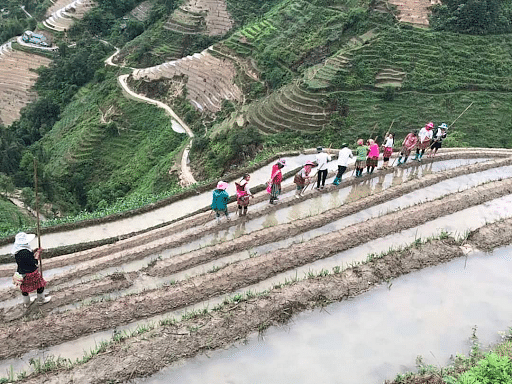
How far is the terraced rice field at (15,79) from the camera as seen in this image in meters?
38.1

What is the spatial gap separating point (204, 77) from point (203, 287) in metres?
24.1

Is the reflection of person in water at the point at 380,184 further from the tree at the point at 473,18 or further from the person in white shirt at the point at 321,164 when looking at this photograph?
the tree at the point at 473,18

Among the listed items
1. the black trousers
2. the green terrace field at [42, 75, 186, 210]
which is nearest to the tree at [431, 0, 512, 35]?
the green terrace field at [42, 75, 186, 210]

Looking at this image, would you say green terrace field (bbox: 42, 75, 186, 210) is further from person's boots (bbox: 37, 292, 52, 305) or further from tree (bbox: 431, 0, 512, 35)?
tree (bbox: 431, 0, 512, 35)

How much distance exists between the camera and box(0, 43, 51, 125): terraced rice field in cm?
3812

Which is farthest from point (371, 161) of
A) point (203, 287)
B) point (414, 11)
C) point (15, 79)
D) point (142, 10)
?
point (142, 10)

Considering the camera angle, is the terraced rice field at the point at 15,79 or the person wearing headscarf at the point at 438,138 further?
the terraced rice field at the point at 15,79

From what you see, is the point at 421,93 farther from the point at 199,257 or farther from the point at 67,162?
the point at 67,162

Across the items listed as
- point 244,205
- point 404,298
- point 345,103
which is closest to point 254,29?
point 345,103

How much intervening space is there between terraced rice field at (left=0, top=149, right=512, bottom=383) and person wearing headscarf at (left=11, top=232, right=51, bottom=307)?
0.40 metres

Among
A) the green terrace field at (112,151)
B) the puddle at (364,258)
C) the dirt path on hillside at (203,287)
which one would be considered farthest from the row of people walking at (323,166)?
the green terrace field at (112,151)

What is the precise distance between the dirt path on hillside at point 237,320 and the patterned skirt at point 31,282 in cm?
169

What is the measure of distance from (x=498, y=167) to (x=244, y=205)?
8.62 m

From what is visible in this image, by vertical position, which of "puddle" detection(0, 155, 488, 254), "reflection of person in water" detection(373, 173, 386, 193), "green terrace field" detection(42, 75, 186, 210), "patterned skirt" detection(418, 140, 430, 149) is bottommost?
"green terrace field" detection(42, 75, 186, 210)
